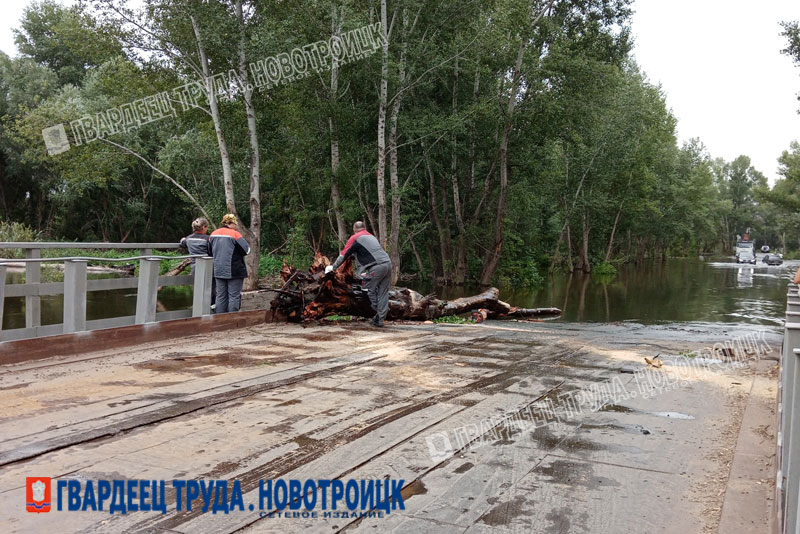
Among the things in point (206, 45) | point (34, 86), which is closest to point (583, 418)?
point (206, 45)

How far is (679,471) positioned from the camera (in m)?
4.45

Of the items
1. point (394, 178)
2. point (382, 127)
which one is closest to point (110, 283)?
point (382, 127)

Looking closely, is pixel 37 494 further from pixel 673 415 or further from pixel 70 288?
pixel 673 415

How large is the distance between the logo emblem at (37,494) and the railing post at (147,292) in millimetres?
5312

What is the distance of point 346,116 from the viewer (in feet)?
86.4

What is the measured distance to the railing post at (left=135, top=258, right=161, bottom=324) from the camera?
895 centimetres

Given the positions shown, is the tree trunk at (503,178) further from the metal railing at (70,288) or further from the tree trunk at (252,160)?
the metal railing at (70,288)

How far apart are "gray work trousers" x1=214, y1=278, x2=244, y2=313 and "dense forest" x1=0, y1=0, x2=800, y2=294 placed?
1078 centimetres

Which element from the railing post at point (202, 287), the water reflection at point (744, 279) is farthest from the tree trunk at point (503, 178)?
the railing post at point (202, 287)

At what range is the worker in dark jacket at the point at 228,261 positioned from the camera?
10477 millimetres

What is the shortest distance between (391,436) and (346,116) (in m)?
22.7

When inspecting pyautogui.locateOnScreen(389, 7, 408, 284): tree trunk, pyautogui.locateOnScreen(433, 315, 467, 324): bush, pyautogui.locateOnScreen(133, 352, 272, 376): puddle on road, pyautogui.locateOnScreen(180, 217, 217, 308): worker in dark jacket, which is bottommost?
pyautogui.locateOnScreen(433, 315, 467, 324): bush

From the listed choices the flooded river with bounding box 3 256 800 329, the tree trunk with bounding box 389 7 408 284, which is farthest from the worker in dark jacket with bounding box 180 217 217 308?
the tree trunk with bounding box 389 7 408 284

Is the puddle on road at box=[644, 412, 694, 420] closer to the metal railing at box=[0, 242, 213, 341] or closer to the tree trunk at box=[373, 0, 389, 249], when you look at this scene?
the metal railing at box=[0, 242, 213, 341]
